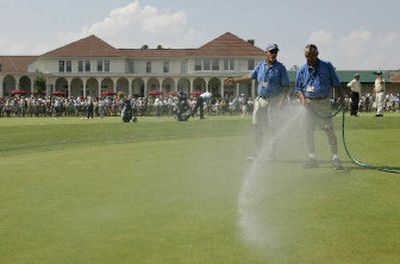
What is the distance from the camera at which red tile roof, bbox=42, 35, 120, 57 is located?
360ft

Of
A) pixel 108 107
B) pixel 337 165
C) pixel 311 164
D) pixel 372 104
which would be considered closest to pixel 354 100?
pixel 311 164

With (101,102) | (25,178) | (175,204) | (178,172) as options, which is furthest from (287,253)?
(101,102)

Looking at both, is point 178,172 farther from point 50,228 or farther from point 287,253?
point 287,253

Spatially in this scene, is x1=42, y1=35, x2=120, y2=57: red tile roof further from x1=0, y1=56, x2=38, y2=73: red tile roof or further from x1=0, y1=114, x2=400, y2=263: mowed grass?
x1=0, y1=114, x2=400, y2=263: mowed grass

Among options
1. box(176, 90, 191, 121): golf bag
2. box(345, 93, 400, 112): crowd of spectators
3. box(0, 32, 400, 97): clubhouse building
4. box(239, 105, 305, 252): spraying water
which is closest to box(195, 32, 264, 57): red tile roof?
box(0, 32, 400, 97): clubhouse building

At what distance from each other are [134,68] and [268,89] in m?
101

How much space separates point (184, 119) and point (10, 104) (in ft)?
93.4

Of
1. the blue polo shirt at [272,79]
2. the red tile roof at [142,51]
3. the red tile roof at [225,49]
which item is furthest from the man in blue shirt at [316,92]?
the red tile roof at [225,49]

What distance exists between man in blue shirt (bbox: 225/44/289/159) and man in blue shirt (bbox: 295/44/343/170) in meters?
0.93

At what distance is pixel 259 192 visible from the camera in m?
9.52

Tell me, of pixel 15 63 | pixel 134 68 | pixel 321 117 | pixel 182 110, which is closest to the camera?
pixel 321 117

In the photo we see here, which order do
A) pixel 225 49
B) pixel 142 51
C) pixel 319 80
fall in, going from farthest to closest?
pixel 142 51 < pixel 225 49 < pixel 319 80

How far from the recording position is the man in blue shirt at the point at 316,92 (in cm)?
1188

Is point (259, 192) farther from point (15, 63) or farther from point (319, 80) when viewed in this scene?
point (15, 63)
